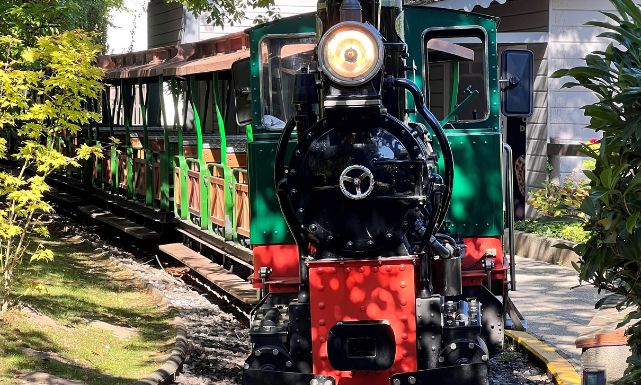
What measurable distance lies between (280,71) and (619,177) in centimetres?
342

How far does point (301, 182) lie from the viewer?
18.5 feet

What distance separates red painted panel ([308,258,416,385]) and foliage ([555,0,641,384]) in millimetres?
1098

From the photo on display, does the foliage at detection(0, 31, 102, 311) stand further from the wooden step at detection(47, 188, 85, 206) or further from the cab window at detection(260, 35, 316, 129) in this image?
the wooden step at detection(47, 188, 85, 206)

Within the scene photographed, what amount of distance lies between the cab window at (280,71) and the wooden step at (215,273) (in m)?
2.98

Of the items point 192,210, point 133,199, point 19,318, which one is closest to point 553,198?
point 192,210

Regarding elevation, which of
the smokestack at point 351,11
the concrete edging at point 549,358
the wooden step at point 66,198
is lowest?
the concrete edging at point 549,358

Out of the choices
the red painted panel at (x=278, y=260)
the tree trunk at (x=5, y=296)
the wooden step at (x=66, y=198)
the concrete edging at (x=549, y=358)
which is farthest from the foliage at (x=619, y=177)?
the wooden step at (x=66, y=198)

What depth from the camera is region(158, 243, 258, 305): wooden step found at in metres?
10.6

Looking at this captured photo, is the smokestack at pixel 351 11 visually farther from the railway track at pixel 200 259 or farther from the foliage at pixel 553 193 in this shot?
the foliage at pixel 553 193

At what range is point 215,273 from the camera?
12.3 metres

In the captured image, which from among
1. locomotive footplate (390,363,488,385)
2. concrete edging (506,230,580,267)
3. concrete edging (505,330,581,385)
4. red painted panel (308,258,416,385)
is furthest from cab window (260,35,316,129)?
concrete edging (506,230,580,267)

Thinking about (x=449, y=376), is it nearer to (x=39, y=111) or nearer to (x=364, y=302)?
(x=364, y=302)

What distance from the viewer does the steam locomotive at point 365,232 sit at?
534cm

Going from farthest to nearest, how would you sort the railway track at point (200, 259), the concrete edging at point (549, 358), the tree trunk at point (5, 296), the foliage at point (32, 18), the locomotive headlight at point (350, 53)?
the foliage at point (32, 18) → the railway track at point (200, 259) → the tree trunk at point (5, 296) → the concrete edging at point (549, 358) → the locomotive headlight at point (350, 53)
